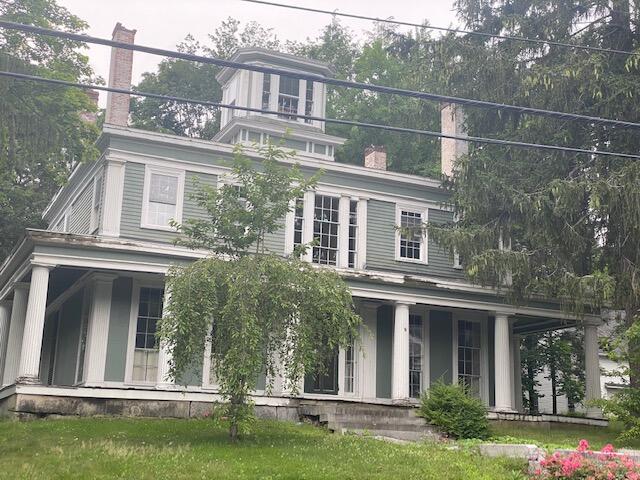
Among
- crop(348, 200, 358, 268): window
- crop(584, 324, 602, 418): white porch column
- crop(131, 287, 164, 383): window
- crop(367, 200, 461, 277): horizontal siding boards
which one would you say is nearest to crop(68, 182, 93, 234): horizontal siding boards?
crop(131, 287, 164, 383): window

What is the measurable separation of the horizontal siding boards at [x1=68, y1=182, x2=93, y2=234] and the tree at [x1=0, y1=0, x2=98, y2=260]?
0.81 metres

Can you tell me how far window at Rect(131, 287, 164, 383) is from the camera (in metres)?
22.6

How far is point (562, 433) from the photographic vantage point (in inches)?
893

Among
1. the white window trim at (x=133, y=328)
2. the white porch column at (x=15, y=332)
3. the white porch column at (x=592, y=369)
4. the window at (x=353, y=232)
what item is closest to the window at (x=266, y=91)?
the window at (x=353, y=232)

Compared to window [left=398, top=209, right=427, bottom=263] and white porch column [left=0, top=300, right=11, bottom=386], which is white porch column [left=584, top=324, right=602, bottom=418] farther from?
white porch column [left=0, top=300, right=11, bottom=386]

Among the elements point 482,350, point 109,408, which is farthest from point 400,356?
point 109,408

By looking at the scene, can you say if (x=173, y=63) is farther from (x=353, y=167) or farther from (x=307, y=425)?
(x=307, y=425)

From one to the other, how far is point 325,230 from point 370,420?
6.83 meters

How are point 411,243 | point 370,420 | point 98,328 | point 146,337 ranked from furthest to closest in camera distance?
point 411,243 < point 146,337 < point 98,328 < point 370,420

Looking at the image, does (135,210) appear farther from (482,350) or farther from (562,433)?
(562,433)

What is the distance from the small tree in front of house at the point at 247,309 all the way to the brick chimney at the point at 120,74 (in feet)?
28.3

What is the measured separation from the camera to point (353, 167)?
25.6 meters

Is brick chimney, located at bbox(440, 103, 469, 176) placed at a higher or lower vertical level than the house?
higher

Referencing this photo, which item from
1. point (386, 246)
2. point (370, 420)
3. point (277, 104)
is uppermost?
point (277, 104)
